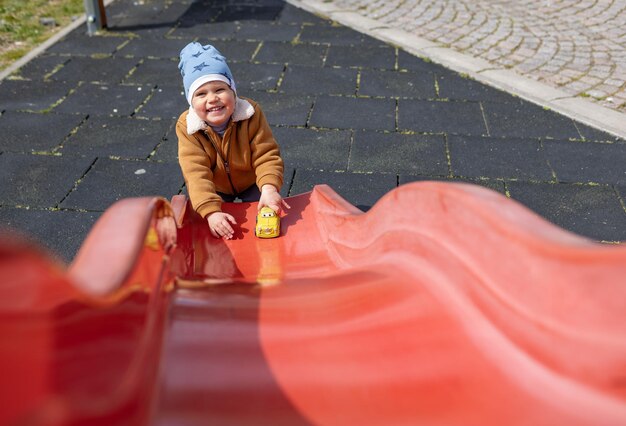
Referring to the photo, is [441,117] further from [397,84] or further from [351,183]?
[351,183]

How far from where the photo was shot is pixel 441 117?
4.84m

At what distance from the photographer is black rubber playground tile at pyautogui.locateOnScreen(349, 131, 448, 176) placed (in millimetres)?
4188

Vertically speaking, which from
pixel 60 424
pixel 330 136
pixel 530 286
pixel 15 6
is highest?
pixel 60 424

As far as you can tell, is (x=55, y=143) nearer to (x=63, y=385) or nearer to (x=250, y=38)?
(x=250, y=38)

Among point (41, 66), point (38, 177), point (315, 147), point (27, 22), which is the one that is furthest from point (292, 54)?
point (27, 22)

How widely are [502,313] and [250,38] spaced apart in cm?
542

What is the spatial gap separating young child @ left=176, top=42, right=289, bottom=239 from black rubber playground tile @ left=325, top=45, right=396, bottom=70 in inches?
116

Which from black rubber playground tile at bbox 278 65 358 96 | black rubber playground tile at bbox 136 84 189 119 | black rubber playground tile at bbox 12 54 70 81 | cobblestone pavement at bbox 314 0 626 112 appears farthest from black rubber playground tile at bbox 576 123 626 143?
black rubber playground tile at bbox 12 54 70 81

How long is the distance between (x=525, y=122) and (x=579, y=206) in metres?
1.17

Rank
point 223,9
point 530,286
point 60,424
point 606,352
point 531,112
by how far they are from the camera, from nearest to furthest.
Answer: point 60,424 < point 606,352 < point 530,286 < point 531,112 < point 223,9

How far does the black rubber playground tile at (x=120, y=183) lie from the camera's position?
12.7ft

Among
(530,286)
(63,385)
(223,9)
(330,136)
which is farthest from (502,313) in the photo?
(223,9)

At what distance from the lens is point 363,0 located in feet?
24.8

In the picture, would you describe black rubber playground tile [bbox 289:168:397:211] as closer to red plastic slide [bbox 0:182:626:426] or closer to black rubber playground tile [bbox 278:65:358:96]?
black rubber playground tile [bbox 278:65:358:96]
